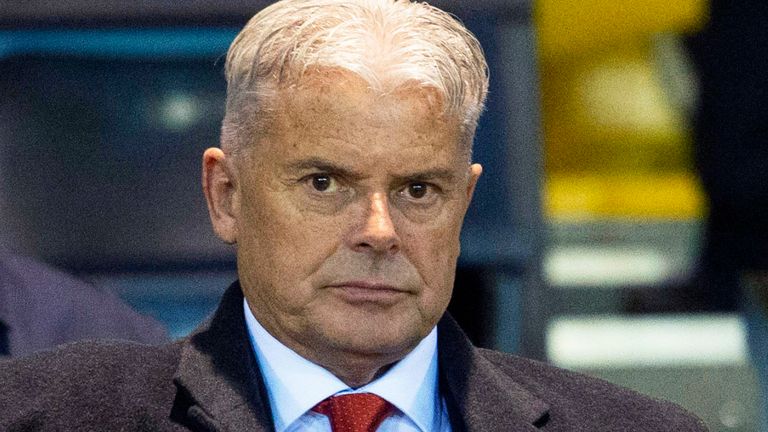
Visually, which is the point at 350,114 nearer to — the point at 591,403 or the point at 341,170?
the point at 341,170

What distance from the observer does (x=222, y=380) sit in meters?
2.35

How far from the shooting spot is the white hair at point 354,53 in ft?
7.65

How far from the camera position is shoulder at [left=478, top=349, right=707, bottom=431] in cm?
251

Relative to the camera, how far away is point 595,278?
4.53 metres

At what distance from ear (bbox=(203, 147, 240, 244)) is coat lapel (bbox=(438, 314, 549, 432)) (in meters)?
0.36

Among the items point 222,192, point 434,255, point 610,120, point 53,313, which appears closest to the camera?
point 434,255

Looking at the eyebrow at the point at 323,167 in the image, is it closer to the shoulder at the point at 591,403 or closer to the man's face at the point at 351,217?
the man's face at the point at 351,217

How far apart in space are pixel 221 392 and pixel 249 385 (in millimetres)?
48

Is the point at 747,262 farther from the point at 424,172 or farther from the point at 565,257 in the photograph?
the point at 424,172

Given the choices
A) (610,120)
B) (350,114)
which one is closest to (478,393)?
(350,114)

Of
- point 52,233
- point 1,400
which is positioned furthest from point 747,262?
point 1,400

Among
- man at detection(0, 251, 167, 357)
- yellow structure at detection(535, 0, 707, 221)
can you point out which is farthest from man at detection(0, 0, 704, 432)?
yellow structure at detection(535, 0, 707, 221)

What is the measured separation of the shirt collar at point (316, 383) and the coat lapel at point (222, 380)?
0.02 meters

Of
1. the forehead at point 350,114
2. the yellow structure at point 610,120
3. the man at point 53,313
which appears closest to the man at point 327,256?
the forehead at point 350,114
